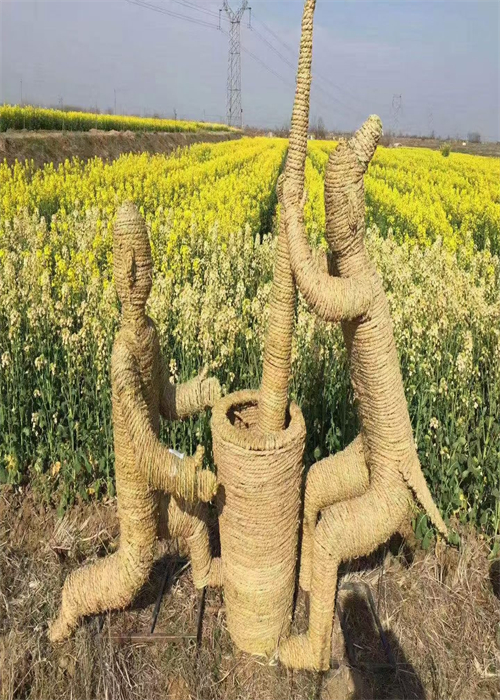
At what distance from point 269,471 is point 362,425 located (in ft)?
1.32

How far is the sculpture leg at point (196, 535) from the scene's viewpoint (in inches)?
78.9

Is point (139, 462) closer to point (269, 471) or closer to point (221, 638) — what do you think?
point (269, 471)

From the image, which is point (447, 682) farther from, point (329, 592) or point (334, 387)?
point (334, 387)

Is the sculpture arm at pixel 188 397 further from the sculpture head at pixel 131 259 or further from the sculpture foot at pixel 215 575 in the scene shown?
the sculpture foot at pixel 215 575

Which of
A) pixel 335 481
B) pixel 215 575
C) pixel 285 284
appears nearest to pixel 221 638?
pixel 215 575

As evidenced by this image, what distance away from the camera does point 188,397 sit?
2023 millimetres

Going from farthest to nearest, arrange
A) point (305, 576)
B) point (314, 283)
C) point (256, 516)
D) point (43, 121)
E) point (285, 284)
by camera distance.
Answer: point (43, 121) < point (305, 576) < point (256, 516) < point (285, 284) < point (314, 283)

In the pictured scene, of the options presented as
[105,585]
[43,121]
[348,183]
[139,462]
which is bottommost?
[105,585]

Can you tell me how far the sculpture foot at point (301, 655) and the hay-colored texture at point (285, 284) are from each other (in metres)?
0.83

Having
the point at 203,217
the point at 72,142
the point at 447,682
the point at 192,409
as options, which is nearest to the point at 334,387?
the point at 192,409

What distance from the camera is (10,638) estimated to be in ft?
6.48

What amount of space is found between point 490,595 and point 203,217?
15.9 ft

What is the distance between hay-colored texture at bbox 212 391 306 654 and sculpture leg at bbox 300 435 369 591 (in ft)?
0.54

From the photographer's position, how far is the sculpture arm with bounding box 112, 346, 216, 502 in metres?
1.66
